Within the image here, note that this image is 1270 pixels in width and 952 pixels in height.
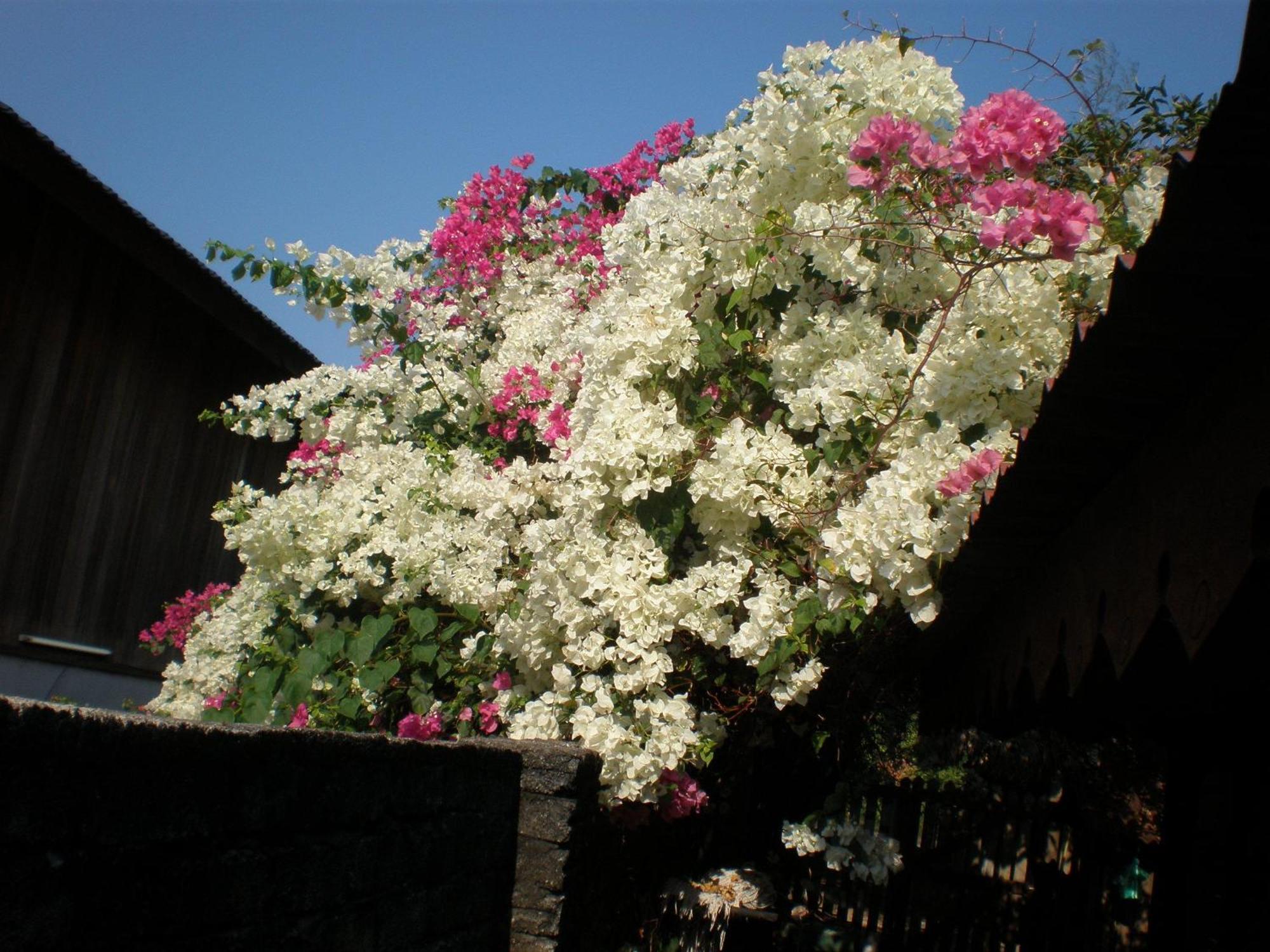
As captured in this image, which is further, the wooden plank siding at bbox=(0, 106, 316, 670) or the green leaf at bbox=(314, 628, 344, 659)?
the wooden plank siding at bbox=(0, 106, 316, 670)

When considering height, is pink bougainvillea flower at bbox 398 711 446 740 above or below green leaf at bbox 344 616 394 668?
below

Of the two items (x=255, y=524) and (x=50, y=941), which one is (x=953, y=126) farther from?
(x=50, y=941)

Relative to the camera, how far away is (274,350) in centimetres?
995

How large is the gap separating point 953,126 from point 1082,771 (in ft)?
23.7

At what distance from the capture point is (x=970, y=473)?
122 inches

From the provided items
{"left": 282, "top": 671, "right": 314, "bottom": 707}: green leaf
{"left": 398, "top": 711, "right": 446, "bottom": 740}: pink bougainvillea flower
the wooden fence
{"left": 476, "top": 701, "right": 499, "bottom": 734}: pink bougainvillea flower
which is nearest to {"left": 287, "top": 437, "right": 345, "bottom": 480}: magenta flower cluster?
{"left": 282, "top": 671, "right": 314, "bottom": 707}: green leaf

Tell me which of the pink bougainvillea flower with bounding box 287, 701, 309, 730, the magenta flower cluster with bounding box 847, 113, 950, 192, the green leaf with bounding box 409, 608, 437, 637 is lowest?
the pink bougainvillea flower with bounding box 287, 701, 309, 730

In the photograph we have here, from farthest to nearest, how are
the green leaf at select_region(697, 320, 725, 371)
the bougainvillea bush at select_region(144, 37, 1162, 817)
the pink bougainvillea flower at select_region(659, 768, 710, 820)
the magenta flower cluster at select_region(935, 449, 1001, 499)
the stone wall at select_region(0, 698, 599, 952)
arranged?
1. the green leaf at select_region(697, 320, 725, 371)
2. the pink bougainvillea flower at select_region(659, 768, 710, 820)
3. the bougainvillea bush at select_region(144, 37, 1162, 817)
4. the magenta flower cluster at select_region(935, 449, 1001, 499)
5. the stone wall at select_region(0, 698, 599, 952)

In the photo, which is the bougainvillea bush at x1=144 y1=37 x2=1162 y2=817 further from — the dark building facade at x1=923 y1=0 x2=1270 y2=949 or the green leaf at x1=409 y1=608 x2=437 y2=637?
the dark building facade at x1=923 y1=0 x2=1270 y2=949

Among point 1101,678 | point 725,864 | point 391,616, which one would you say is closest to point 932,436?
point 1101,678

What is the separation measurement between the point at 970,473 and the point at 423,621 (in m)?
2.61

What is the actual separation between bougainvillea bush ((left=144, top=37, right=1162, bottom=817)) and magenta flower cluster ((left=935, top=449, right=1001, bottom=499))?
0.01 m

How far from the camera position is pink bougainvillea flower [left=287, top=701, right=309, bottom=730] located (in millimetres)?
4625

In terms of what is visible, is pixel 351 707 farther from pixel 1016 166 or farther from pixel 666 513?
pixel 1016 166
